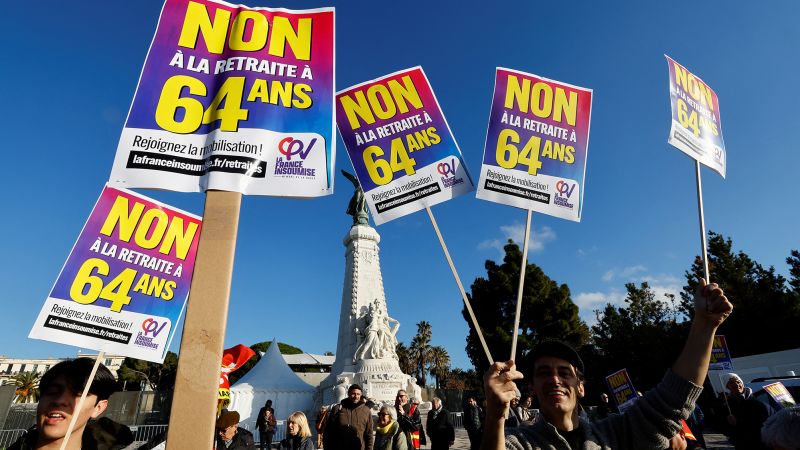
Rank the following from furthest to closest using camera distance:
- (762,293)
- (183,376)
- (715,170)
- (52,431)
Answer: (762,293) < (715,170) < (183,376) < (52,431)

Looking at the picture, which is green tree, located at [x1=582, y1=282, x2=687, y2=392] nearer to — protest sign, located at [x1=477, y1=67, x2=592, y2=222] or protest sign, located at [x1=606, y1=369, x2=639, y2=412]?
protest sign, located at [x1=606, y1=369, x2=639, y2=412]

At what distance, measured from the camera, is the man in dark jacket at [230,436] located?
4.31 m

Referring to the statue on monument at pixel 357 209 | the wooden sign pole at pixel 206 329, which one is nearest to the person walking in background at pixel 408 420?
the wooden sign pole at pixel 206 329

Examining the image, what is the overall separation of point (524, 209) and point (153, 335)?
3.10 meters

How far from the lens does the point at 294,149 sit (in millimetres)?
2785

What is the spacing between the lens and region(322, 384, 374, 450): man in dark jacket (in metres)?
5.75

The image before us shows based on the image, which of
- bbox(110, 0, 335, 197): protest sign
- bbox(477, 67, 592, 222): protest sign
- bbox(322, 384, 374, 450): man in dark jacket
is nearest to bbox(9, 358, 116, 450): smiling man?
bbox(110, 0, 335, 197): protest sign

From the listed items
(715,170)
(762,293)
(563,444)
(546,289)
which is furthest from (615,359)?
(563,444)

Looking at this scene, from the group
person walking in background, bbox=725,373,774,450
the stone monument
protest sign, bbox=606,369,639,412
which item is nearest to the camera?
person walking in background, bbox=725,373,774,450

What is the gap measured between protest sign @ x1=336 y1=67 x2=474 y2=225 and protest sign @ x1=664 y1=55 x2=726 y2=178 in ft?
5.82

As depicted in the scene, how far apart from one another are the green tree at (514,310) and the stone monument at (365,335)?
472 inches

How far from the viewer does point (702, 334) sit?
1902mm

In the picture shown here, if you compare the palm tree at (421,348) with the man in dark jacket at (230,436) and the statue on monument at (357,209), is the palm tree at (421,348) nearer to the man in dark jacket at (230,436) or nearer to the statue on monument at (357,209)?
the statue on monument at (357,209)

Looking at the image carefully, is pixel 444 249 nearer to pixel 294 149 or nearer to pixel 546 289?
pixel 294 149
